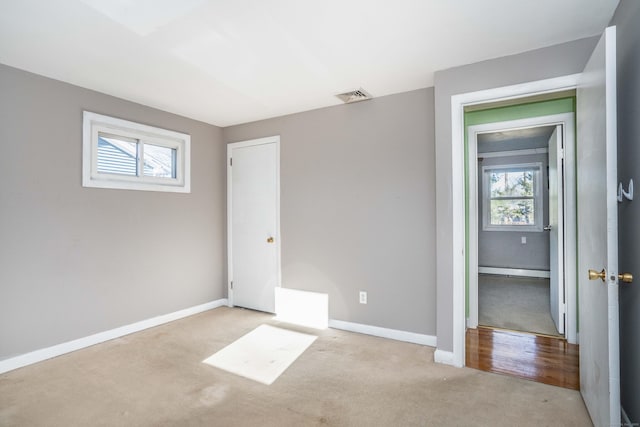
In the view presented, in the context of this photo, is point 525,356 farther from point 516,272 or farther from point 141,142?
point 141,142

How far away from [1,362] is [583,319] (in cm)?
413

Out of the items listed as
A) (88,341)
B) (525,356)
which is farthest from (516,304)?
(88,341)

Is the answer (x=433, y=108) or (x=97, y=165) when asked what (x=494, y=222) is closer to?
(x=433, y=108)

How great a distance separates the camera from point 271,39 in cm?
219

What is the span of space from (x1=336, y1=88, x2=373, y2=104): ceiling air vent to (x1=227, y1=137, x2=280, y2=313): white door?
1.05m

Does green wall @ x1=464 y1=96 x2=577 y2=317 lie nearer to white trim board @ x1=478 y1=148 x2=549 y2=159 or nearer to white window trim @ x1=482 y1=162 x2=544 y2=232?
white trim board @ x1=478 y1=148 x2=549 y2=159

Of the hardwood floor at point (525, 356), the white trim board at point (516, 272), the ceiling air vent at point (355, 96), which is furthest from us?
the white trim board at point (516, 272)

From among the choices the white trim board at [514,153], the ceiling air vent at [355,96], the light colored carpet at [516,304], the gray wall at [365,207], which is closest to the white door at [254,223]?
the gray wall at [365,207]

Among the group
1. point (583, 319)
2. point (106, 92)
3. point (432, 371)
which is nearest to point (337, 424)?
point (432, 371)

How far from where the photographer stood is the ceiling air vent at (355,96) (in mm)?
3106

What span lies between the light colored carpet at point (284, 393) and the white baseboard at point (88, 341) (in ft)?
0.25

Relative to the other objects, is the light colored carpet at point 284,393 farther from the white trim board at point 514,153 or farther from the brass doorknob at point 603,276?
the white trim board at point 514,153

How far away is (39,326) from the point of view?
8.81 feet

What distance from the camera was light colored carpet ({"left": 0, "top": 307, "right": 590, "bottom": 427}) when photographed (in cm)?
192
